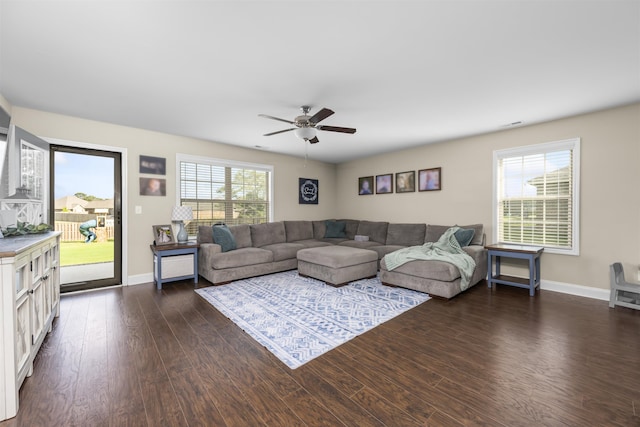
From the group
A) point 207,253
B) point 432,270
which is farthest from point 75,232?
point 432,270

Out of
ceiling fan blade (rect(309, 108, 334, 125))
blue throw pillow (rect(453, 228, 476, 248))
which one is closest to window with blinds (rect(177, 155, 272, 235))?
ceiling fan blade (rect(309, 108, 334, 125))

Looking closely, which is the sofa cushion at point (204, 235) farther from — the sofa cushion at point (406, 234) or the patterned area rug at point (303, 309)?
the sofa cushion at point (406, 234)

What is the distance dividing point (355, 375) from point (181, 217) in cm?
380

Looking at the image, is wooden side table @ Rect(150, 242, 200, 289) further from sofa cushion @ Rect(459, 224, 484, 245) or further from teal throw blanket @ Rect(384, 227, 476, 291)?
sofa cushion @ Rect(459, 224, 484, 245)

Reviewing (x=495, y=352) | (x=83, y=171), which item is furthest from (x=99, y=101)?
(x=495, y=352)

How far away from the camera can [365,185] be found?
22.2 ft

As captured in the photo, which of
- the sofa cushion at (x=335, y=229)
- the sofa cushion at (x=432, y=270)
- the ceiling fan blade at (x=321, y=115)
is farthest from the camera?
the sofa cushion at (x=335, y=229)

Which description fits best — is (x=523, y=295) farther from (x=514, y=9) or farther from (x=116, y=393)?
(x=116, y=393)

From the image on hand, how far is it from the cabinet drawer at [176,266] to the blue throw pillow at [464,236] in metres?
4.42

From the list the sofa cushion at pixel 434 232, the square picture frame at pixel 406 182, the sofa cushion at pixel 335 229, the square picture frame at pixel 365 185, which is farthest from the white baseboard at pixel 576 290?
the sofa cushion at pixel 335 229

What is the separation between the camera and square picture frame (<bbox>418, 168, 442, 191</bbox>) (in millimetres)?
5312

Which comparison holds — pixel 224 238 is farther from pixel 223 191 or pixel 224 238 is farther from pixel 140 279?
pixel 140 279

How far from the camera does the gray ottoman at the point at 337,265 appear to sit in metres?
4.13

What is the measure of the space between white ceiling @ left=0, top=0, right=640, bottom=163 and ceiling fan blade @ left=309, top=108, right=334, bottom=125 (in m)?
0.27
